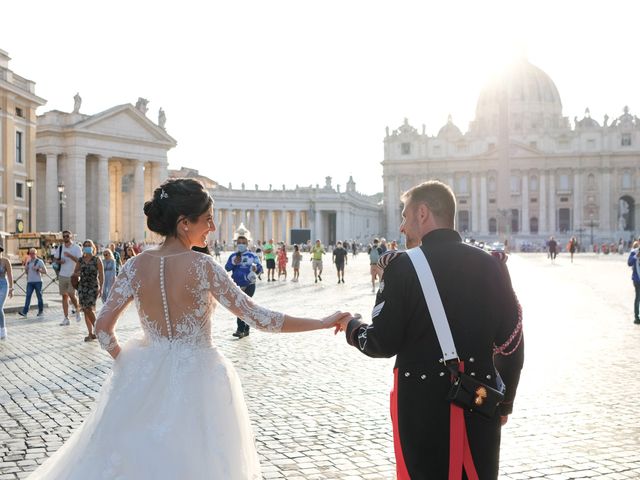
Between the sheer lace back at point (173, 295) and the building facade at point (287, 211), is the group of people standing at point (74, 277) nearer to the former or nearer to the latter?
the sheer lace back at point (173, 295)

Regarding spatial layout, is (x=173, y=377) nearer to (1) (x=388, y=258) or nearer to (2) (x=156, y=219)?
(2) (x=156, y=219)

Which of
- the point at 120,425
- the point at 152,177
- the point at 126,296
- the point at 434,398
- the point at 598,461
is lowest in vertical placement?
the point at 598,461

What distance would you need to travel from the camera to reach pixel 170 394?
12.3 feet

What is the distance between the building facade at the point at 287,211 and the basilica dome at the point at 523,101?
25674 millimetres

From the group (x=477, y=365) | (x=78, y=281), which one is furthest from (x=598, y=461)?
(x=78, y=281)

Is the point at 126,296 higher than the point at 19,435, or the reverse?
the point at 126,296

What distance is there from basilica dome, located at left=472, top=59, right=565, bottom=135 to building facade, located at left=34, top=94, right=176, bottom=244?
197 feet

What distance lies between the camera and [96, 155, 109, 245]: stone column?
56281 mm

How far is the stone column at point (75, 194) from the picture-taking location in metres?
53.8

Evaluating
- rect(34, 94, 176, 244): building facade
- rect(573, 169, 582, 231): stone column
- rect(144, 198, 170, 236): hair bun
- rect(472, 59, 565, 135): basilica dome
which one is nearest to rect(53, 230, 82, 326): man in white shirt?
rect(144, 198, 170, 236): hair bun

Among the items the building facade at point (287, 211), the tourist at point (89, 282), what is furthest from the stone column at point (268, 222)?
the tourist at point (89, 282)

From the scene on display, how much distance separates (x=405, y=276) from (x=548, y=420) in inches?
174

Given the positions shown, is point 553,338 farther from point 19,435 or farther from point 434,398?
point 434,398

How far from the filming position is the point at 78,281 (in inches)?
579
